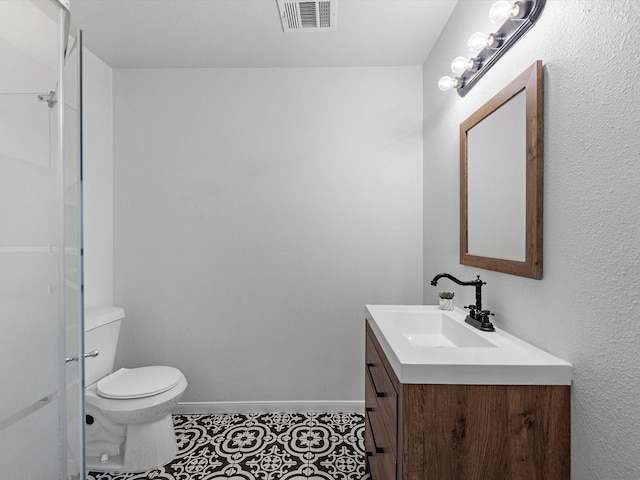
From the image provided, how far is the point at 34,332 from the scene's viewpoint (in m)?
0.92

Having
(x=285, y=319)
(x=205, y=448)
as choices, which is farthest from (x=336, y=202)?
(x=205, y=448)

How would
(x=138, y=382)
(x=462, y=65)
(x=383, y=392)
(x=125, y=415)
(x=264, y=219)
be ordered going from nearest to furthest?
(x=383, y=392), (x=462, y=65), (x=125, y=415), (x=138, y=382), (x=264, y=219)

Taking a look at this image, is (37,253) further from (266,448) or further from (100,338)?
Answer: (266,448)

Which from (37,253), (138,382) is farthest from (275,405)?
(37,253)

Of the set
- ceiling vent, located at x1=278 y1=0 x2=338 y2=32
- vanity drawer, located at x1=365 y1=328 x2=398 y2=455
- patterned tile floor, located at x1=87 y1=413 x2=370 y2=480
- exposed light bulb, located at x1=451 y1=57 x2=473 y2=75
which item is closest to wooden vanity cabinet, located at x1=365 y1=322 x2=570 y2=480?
vanity drawer, located at x1=365 y1=328 x2=398 y2=455

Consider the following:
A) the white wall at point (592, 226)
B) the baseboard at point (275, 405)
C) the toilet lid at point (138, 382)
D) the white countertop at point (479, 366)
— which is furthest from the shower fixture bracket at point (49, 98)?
the baseboard at point (275, 405)

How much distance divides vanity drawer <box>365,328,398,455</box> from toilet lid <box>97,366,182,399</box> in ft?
3.68

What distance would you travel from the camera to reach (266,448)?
2141mm

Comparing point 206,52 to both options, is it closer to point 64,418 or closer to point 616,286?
point 64,418

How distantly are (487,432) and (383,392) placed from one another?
1.39 ft

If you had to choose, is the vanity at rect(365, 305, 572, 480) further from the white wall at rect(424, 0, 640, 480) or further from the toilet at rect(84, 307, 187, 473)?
the toilet at rect(84, 307, 187, 473)

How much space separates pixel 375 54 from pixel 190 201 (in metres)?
1.56

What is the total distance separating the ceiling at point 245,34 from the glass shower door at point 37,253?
1.09 meters

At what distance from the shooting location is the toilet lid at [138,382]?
1.93 metres
